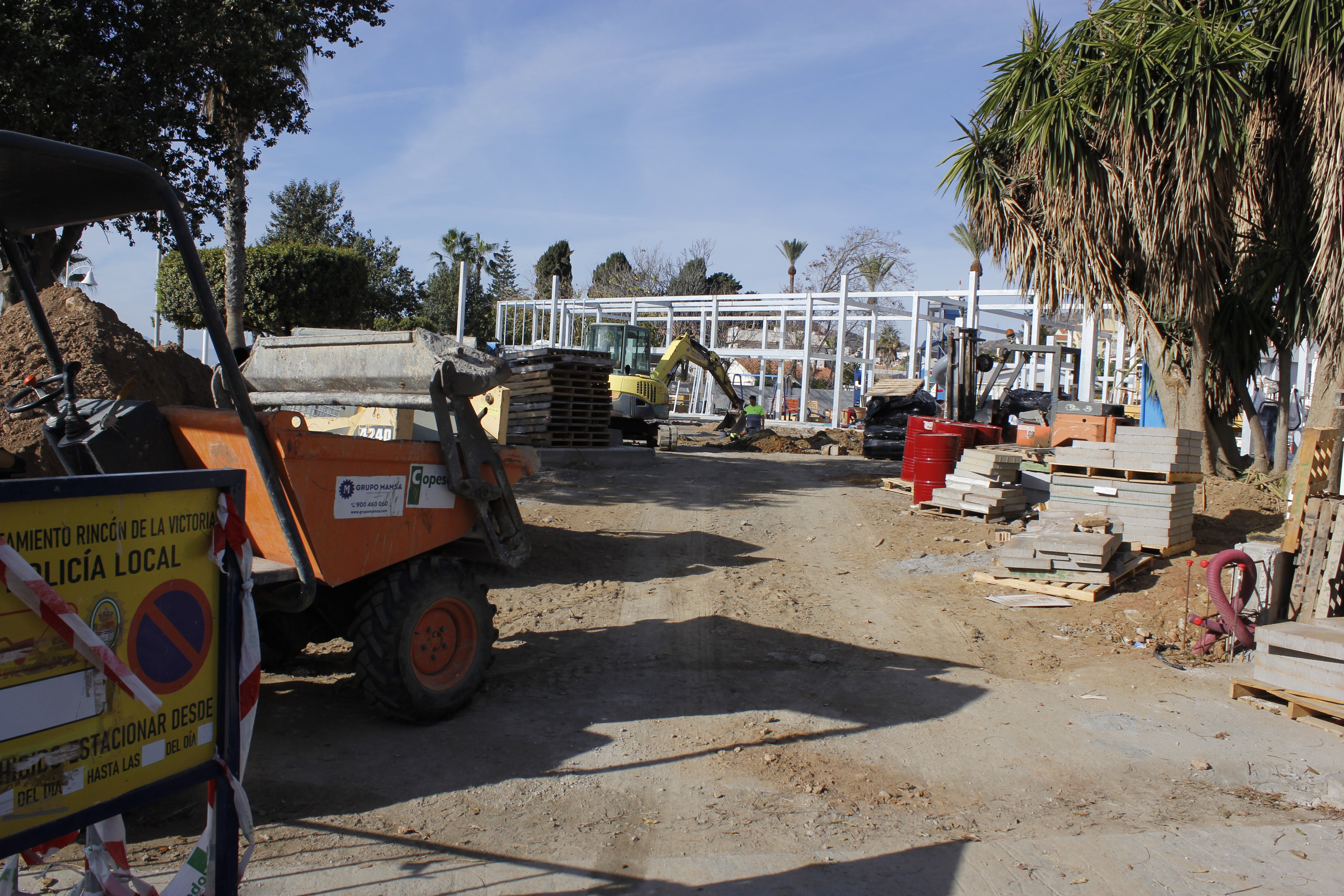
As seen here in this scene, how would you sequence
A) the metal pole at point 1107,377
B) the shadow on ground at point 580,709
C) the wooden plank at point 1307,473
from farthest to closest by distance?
the metal pole at point 1107,377
the wooden plank at point 1307,473
the shadow on ground at point 580,709

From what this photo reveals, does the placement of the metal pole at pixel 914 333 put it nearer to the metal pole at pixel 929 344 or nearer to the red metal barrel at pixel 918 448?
the metal pole at pixel 929 344

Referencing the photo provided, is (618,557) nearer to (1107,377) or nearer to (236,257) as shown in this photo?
(236,257)

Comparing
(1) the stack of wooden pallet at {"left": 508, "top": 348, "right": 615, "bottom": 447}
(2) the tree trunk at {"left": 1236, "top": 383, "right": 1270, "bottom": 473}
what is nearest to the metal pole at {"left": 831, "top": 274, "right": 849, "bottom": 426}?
(1) the stack of wooden pallet at {"left": 508, "top": 348, "right": 615, "bottom": 447}

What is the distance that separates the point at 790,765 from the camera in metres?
4.70

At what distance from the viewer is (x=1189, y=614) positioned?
768 cm

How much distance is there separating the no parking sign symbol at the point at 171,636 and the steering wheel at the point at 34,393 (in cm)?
189

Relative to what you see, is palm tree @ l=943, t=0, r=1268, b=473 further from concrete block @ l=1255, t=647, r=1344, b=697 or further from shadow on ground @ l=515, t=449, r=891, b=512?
concrete block @ l=1255, t=647, r=1344, b=697

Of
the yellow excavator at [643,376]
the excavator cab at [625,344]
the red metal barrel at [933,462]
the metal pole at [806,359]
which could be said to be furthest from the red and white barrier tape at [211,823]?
the metal pole at [806,359]

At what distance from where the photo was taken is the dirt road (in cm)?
361

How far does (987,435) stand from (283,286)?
2258 centimetres

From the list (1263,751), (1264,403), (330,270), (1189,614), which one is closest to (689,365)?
(330,270)

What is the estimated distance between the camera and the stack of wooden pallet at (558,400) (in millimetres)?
15469

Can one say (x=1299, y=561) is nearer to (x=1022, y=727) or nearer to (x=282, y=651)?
(x=1022, y=727)

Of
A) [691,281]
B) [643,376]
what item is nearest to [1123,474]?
[643,376]
